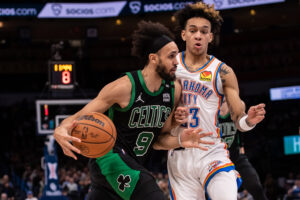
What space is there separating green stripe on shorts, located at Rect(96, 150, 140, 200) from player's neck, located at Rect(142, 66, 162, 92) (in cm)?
68

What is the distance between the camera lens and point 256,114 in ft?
14.3

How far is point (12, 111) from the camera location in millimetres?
21172

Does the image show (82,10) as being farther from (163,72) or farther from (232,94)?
(163,72)

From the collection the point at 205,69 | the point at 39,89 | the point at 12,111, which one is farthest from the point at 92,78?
the point at 205,69

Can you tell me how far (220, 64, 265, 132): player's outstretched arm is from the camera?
438 cm

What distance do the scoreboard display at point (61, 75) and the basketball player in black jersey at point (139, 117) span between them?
8123 mm

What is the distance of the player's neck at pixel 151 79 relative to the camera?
4.38 m

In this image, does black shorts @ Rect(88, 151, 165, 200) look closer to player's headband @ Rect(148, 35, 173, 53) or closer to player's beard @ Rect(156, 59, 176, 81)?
player's beard @ Rect(156, 59, 176, 81)

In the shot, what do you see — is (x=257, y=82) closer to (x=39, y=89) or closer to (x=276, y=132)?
(x=276, y=132)

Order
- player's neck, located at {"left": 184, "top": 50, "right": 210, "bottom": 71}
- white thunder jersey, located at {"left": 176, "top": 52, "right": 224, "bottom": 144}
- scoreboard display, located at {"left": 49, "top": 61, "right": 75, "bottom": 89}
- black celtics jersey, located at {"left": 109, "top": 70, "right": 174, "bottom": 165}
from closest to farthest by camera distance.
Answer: black celtics jersey, located at {"left": 109, "top": 70, "right": 174, "bottom": 165} → white thunder jersey, located at {"left": 176, "top": 52, "right": 224, "bottom": 144} → player's neck, located at {"left": 184, "top": 50, "right": 210, "bottom": 71} → scoreboard display, located at {"left": 49, "top": 61, "right": 75, "bottom": 89}

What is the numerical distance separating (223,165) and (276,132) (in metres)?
12.4

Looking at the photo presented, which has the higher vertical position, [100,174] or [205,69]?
[205,69]

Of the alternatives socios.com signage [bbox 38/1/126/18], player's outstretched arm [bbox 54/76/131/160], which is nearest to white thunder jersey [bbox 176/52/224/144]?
player's outstretched arm [bbox 54/76/131/160]

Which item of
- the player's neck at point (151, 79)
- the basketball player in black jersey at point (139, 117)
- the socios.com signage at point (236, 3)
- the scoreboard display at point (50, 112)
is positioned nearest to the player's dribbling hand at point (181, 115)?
the basketball player in black jersey at point (139, 117)
